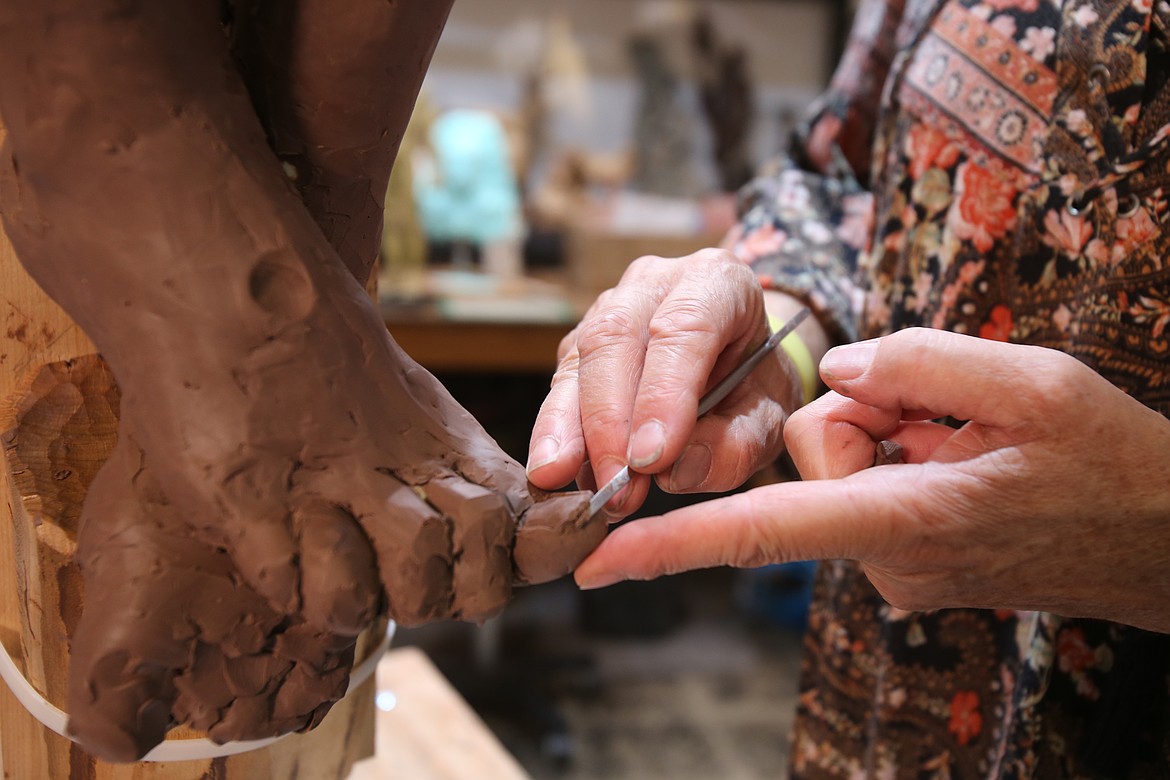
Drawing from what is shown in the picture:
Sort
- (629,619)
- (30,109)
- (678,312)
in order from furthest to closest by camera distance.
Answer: (629,619) → (678,312) → (30,109)

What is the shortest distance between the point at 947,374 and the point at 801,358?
32cm

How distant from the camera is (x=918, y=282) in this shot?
0.85 metres

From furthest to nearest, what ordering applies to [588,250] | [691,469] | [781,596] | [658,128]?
[658,128] → [781,596] → [588,250] → [691,469]

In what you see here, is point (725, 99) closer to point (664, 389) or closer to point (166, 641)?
point (664, 389)

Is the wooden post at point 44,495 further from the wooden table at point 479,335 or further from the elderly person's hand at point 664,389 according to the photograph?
the wooden table at point 479,335

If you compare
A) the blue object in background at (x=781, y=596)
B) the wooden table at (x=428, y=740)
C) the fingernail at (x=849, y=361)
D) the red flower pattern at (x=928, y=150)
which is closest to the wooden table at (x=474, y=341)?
the wooden table at (x=428, y=740)

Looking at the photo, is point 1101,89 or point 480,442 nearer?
point 480,442

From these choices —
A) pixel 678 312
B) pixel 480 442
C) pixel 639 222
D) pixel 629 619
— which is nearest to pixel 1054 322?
pixel 678 312

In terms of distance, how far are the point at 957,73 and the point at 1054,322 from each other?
25cm

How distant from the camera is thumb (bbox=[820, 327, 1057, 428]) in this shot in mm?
511

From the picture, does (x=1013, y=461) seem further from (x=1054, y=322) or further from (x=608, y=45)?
(x=608, y=45)

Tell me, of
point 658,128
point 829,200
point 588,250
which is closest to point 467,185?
point 588,250

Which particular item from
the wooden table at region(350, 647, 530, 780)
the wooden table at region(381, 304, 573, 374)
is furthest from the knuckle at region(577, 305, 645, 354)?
the wooden table at region(381, 304, 573, 374)

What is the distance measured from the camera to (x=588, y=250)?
2.64 metres
